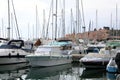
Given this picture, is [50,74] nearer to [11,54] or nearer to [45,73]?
[45,73]

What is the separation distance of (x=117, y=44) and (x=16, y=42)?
13.1 m

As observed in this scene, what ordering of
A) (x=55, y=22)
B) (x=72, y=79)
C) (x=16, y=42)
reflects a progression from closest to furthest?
(x=72, y=79), (x=16, y=42), (x=55, y=22)

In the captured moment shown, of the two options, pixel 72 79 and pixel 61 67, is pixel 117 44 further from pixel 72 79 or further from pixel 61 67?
pixel 72 79

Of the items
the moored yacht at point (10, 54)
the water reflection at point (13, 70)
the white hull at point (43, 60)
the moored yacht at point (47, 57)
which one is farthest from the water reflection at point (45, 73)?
the moored yacht at point (10, 54)

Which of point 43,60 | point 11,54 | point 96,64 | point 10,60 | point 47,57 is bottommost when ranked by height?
point 96,64

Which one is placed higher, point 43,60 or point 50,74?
point 43,60

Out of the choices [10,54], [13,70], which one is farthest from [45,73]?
[10,54]

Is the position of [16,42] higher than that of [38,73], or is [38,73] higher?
[16,42]

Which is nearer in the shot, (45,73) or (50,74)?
(50,74)

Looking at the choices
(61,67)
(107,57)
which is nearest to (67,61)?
(61,67)

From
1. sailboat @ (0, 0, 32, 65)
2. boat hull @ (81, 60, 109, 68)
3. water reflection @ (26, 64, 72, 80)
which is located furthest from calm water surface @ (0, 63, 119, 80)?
sailboat @ (0, 0, 32, 65)

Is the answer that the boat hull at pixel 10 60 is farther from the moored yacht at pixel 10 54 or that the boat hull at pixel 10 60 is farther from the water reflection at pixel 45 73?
the water reflection at pixel 45 73

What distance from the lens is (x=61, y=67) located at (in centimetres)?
3425

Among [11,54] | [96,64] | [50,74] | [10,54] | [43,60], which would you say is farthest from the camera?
[11,54]
